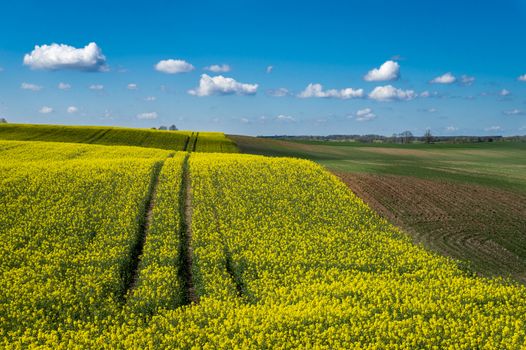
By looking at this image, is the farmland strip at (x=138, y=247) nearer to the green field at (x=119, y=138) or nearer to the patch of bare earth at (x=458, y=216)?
the patch of bare earth at (x=458, y=216)

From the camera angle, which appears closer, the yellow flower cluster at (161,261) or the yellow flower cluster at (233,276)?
the yellow flower cluster at (233,276)

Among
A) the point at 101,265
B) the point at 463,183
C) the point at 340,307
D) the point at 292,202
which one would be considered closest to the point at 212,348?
the point at 340,307

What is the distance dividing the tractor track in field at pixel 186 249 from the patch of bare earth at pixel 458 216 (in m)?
12.6

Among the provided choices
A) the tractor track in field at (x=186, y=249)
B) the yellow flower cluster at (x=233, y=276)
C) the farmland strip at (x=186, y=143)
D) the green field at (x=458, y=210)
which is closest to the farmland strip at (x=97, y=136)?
the farmland strip at (x=186, y=143)

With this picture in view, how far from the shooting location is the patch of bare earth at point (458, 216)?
23109mm

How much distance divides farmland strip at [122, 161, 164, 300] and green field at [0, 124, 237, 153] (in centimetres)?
3263

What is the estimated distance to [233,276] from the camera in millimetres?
18844

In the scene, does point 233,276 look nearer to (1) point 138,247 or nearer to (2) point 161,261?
(2) point 161,261

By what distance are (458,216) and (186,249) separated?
18.6 metres

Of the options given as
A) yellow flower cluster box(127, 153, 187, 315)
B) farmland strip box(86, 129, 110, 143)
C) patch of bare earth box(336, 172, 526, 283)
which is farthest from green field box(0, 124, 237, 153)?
yellow flower cluster box(127, 153, 187, 315)

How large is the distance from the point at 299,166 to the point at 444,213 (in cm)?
1346

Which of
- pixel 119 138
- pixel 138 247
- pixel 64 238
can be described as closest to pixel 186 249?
pixel 138 247

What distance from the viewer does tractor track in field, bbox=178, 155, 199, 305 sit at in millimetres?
18062

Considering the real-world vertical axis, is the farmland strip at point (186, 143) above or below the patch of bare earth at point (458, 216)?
above
